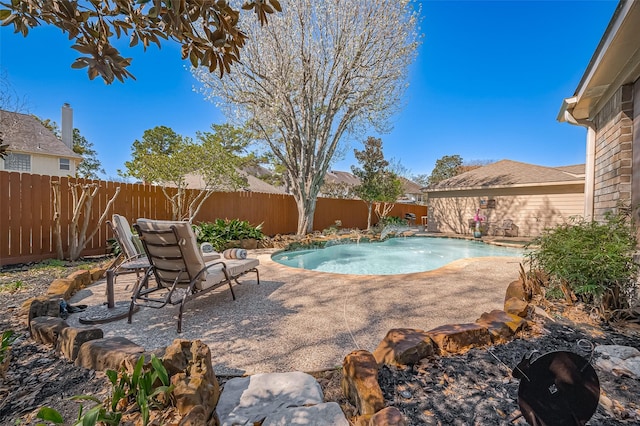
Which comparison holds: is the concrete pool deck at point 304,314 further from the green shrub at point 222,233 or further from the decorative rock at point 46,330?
the green shrub at point 222,233

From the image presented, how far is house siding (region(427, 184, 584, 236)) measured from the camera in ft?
39.9

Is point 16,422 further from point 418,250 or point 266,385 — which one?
point 418,250

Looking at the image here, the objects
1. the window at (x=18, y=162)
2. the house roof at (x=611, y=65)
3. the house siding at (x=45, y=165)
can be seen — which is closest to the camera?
the house roof at (x=611, y=65)

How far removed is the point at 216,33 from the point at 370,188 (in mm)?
14445

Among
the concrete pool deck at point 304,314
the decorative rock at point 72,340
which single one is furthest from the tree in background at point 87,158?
the decorative rock at point 72,340

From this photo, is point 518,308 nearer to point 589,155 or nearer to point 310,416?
point 310,416

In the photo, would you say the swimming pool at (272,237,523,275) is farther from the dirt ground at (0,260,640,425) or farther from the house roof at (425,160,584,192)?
the dirt ground at (0,260,640,425)

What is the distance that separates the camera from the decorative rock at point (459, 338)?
211 cm

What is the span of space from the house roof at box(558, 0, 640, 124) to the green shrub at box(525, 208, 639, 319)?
1759 mm

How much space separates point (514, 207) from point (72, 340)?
15.8 meters

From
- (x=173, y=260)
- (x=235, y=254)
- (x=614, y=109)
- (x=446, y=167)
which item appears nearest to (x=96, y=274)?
(x=235, y=254)

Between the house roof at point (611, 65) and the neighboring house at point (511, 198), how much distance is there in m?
8.63

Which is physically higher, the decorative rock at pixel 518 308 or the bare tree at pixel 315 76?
the bare tree at pixel 315 76

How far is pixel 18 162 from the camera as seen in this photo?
571 inches
